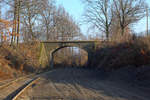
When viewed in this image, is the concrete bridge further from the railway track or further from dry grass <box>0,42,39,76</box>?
the railway track

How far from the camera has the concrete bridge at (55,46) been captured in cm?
2900

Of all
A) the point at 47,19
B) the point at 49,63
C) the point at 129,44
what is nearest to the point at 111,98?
the point at 129,44

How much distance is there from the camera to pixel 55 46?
Answer: 98.6ft

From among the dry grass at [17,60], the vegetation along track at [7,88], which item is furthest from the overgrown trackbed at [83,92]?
the dry grass at [17,60]

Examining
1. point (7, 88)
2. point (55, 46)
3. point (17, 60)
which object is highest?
point (55, 46)

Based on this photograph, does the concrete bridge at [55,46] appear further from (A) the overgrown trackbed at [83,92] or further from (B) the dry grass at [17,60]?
(A) the overgrown trackbed at [83,92]

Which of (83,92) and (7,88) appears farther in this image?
(7,88)

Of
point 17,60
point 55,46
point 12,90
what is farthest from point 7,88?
point 55,46

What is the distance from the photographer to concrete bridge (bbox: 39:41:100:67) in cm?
2900

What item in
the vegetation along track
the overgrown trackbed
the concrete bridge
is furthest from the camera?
the concrete bridge

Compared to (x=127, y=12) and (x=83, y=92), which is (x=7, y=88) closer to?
(x=83, y=92)

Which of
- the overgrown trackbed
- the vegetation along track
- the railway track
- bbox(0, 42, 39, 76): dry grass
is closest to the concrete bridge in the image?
bbox(0, 42, 39, 76): dry grass

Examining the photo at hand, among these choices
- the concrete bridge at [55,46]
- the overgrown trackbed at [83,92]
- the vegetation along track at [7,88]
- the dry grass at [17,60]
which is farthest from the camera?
the concrete bridge at [55,46]

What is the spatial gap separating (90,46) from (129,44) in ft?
44.6
